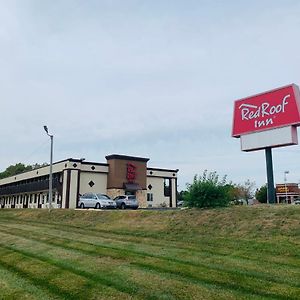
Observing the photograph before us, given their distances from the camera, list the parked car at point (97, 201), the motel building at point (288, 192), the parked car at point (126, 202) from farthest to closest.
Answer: the motel building at point (288, 192), the parked car at point (126, 202), the parked car at point (97, 201)

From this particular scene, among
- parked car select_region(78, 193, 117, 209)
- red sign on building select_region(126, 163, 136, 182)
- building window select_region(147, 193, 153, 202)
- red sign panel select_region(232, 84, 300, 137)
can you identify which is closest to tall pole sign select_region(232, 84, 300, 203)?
red sign panel select_region(232, 84, 300, 137)

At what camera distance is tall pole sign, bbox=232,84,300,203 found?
19.2 m

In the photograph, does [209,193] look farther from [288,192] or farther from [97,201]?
[288,192]

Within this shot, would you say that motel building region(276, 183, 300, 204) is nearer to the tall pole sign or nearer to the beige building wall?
the beige building wall

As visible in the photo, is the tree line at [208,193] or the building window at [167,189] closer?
the tree line at [208,193]

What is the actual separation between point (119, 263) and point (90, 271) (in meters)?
0.97

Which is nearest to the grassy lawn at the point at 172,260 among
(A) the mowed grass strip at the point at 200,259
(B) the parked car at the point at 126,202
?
(A) the mowed grass strip at the point at 200,259

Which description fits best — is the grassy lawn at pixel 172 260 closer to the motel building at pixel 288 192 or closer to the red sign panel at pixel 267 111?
the red sign panel at pixel 267 111

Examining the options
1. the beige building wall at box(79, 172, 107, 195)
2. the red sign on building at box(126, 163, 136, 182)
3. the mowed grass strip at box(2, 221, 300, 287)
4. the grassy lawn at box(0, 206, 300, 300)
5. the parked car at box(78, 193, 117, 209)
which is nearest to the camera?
the grassy lawn at box(0, 206, 300, 300)

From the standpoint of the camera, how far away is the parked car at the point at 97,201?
1340 inches

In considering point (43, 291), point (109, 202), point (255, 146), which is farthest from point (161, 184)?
point (43, 291)

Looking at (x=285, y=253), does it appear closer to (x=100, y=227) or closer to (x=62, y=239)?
(x=62, y=239)

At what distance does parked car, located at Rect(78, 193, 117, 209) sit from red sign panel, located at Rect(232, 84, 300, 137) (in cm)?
1587

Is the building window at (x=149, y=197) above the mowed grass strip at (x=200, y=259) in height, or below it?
above
